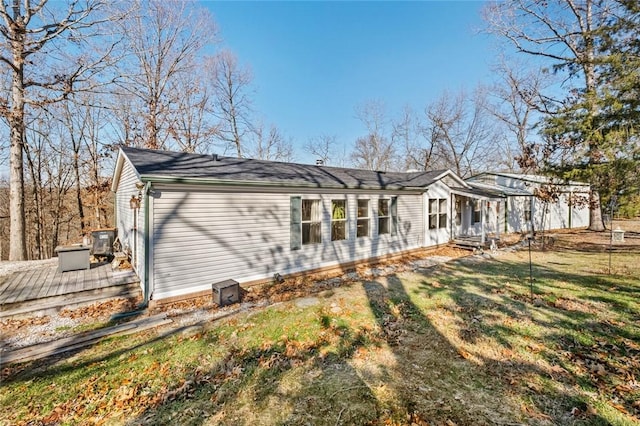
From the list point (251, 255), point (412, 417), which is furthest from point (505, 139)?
point (412, 417)

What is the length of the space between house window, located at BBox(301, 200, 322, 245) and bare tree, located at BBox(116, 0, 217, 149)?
45.2 feet

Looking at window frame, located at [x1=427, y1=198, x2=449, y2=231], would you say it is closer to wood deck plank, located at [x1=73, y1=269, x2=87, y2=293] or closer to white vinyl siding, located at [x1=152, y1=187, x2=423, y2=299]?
white vinyl siding, located at [x1=152, y1=187, x2=423, y2=299]

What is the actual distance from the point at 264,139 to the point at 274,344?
26854mm

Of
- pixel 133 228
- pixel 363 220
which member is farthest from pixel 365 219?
pixel 133 228

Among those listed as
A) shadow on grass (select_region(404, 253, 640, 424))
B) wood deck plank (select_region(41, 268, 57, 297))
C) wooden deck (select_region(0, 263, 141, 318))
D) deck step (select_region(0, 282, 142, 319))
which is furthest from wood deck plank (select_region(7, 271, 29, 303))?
shadow on grass (select_region(404, 253, 640, 424))

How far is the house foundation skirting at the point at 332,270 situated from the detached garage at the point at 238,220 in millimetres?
71

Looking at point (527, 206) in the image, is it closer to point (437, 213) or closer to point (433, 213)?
point (437, 213)

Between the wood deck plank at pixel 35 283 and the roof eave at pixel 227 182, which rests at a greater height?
the roof eave at pixel 227 182

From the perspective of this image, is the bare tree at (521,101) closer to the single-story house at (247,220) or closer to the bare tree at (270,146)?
the single-story house at (247,220)

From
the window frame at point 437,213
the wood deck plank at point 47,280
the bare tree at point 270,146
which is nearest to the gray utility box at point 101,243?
the wood deck plank at point 47,280

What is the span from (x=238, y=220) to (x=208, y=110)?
18.1 metres

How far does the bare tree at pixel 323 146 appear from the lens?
35.9 meters

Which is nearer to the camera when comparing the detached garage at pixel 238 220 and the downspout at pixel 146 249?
the downspout at pixel 146 249

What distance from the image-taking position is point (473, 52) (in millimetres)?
Result: 16703
